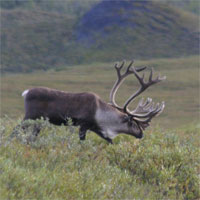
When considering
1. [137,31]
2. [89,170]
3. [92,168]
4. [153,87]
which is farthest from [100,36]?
[89,170]

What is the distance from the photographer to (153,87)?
60094 millimetres

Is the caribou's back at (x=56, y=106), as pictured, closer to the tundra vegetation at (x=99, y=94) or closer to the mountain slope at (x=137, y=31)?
the tundra vegetation at (x=99, y=94)

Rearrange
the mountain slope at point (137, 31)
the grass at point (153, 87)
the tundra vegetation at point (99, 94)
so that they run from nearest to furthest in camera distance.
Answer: the tundra vegetation at point (99, 94), the grass at point (153, 87), the mountain slope at point (137, 31)

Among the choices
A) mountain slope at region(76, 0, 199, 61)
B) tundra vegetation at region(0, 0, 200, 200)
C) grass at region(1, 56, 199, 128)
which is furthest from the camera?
mountain slope at region(76, 0, 199, 61)

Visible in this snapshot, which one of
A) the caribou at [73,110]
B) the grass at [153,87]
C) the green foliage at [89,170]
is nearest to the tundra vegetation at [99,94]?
the green foliage at [89,170]

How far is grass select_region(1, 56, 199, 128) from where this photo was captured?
1563 inches

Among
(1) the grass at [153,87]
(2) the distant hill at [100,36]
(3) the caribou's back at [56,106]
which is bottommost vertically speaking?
(1) the grass at [153,87]

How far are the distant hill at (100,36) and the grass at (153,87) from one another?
1563 centimetres

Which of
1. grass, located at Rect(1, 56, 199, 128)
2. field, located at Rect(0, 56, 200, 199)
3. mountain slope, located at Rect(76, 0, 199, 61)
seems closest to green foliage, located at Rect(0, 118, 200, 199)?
field, located at Rect(0, 56, 200, 199)

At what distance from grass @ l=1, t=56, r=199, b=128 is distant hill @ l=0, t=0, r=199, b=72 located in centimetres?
1563

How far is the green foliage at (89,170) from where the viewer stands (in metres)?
4.79

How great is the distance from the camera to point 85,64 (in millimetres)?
97375

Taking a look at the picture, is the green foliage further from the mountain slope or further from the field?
the mountain slope

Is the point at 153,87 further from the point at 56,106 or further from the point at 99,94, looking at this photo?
the point at 56,106
